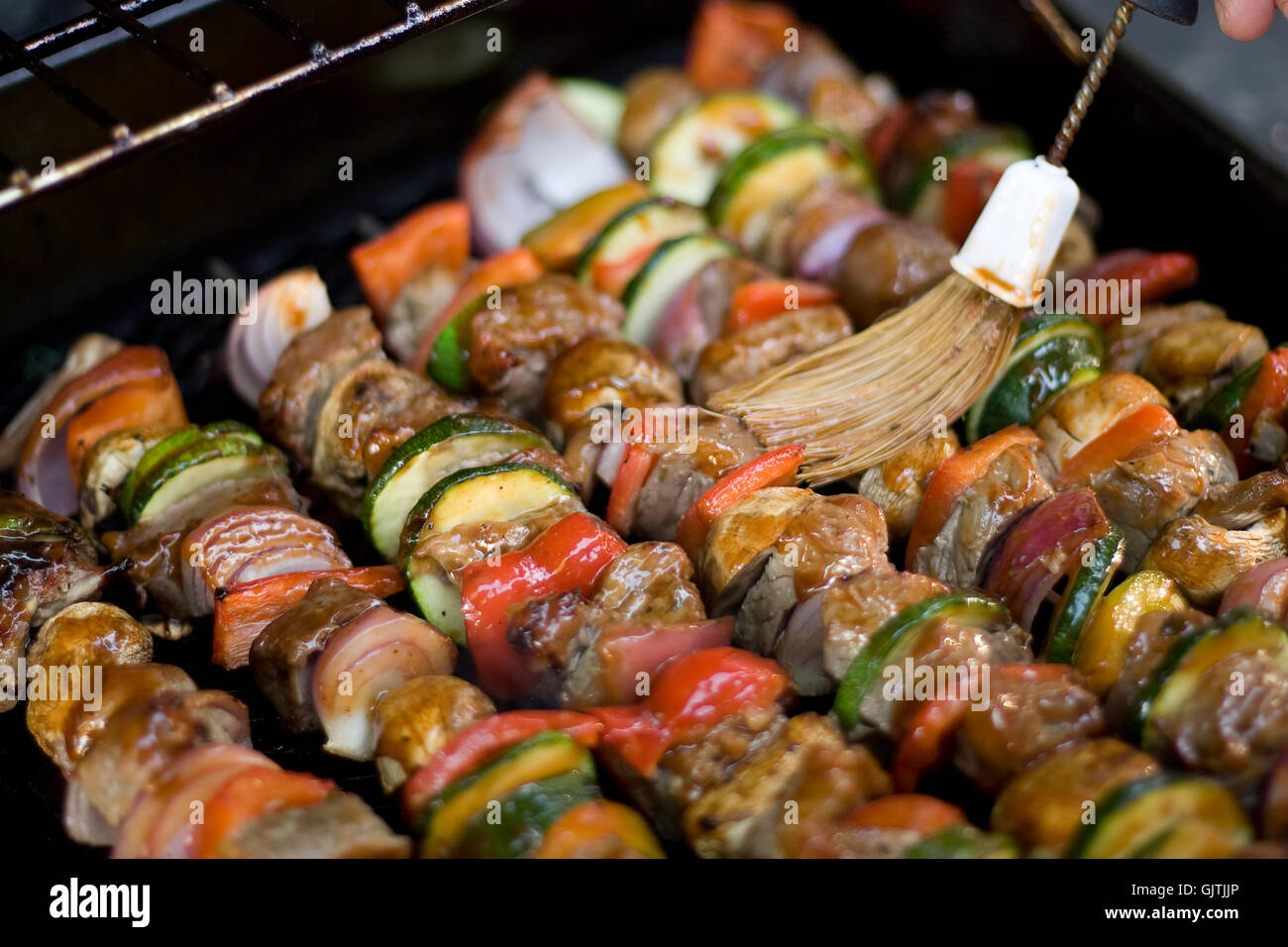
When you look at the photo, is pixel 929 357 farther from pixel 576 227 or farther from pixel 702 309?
pixel 576 227

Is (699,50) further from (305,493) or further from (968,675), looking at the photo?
(968,675)

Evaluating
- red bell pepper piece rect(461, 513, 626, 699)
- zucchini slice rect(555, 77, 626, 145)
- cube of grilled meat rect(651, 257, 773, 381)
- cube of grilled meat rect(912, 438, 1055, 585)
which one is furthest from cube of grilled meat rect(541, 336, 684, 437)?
zucchini slice rect(555, 77, 626, 145)

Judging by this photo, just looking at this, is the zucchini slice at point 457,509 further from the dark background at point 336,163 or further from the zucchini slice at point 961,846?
the zucchini slice at point 961,846

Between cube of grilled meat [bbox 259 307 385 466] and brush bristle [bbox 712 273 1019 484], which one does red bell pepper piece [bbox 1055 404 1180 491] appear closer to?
brush bristle [bbox 712 273 1019 484]

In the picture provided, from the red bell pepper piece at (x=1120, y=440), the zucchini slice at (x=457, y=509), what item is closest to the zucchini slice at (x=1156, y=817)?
the red bell pepper piece at (x=1120, y=440)
